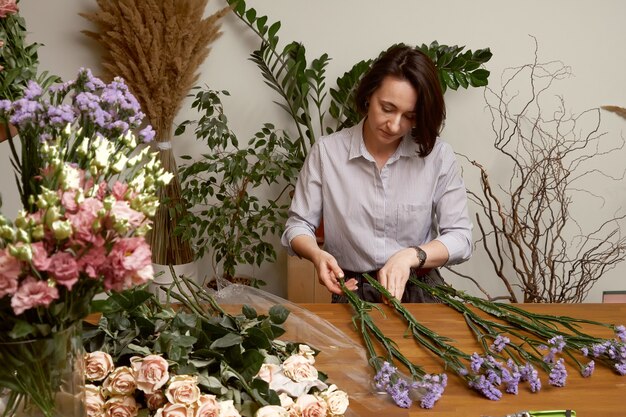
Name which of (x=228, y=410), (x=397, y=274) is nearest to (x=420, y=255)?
(x=397, y=274)

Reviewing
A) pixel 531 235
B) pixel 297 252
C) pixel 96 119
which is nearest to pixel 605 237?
pixel 531 235

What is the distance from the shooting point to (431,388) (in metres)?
1.28

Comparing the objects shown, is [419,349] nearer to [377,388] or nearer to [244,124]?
[377,388]

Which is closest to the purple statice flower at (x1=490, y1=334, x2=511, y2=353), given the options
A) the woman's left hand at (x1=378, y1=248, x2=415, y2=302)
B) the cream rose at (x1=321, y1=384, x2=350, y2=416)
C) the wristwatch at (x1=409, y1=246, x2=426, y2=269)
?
the woman's left hand at (x1=378, y1=248, x2=415, y2=302)

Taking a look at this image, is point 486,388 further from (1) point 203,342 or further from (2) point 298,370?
(1) point 203,342

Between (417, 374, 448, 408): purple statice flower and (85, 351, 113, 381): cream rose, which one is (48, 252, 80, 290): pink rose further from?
(417, 374, 448, 408): purple statice flower

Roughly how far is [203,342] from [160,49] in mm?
2297

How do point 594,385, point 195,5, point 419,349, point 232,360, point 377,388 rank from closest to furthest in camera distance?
point 232,360 < point 377,388 < point 594,385 < point 419,349 < point 195,5

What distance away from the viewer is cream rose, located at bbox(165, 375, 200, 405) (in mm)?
939

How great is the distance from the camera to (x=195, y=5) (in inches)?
125

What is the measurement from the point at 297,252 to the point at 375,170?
1.32ft

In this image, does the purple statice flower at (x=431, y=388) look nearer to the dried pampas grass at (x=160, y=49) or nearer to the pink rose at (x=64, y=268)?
the pink rose at (x=64, y=268)

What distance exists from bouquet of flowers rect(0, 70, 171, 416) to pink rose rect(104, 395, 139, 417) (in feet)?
0.60

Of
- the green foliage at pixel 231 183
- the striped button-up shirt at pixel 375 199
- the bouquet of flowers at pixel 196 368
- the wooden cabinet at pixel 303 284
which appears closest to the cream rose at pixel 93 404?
the bouquet of flowers at pixel 196 368
